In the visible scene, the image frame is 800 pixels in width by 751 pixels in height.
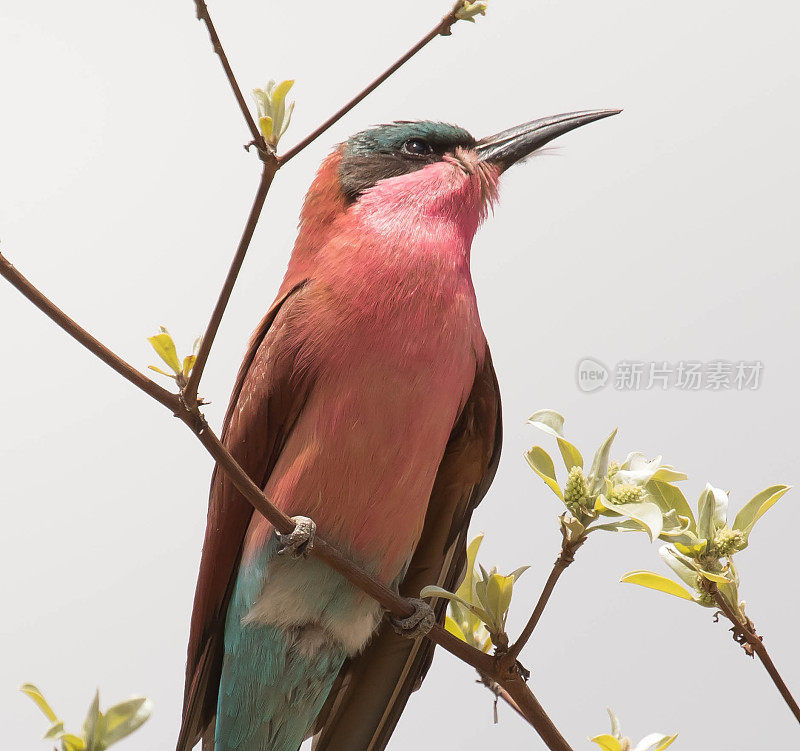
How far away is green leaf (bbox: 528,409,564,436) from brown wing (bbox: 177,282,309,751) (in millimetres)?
380

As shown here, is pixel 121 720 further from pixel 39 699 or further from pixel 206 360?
pixel 206 360

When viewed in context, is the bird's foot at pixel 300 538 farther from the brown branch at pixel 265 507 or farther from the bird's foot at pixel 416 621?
the bird's foot at pixel 416 621

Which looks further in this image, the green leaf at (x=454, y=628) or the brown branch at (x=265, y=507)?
the green leaf at (x=454, y=628)

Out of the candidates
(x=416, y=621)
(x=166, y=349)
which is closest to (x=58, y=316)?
(x=166, y=349)

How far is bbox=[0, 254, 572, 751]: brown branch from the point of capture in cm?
63

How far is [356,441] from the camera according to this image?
111 cm

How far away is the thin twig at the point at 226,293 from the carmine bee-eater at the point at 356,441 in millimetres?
343

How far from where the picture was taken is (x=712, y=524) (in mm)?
815

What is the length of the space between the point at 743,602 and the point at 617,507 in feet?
0.50

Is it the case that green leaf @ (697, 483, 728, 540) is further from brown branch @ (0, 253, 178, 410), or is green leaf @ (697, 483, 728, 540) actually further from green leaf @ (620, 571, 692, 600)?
brown branch @ (0, 253, 178, 410)

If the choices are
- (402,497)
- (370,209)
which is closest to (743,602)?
(402,497)

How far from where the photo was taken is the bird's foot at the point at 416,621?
117 centimetres

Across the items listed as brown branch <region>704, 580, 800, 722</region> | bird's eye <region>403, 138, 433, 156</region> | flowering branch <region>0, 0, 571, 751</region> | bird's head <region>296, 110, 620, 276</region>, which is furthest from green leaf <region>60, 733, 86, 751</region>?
bird's eye <region>403, 138, 433, 156</region>

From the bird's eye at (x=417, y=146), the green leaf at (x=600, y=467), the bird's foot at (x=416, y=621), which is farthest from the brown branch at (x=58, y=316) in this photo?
the bird's eye at (x=417, y=146)
